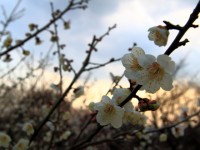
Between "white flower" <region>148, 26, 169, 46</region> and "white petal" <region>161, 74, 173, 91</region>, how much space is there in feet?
0.53

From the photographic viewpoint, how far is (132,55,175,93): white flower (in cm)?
142

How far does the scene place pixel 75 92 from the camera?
326cm

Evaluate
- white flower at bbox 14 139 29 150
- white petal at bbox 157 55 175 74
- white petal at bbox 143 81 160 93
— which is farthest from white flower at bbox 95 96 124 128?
white flower at bbox 14 139 29 150

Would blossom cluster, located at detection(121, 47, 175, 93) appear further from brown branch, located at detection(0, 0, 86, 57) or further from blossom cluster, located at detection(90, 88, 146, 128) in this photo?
→ brown branch, located at detection(0, 0, 86, 57)

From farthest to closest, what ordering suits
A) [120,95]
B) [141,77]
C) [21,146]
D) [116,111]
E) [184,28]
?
[21,146], [120,95], [116,111], [141,77], [184,28]

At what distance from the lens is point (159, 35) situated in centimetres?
149

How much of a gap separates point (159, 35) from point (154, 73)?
0.18 m

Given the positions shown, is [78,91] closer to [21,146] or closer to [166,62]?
[21,146]

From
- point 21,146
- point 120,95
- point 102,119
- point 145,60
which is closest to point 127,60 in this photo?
point 145,60

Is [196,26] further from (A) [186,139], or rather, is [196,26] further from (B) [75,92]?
(A) [186,139]

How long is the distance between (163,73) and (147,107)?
0.64 ft

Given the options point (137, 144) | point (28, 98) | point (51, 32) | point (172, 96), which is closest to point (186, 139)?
point (172, 96)

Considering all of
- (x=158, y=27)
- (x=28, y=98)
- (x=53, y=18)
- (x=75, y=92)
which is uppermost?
(x=28, y=98)

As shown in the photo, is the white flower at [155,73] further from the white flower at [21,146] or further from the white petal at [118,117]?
the white flower at [21,146]
